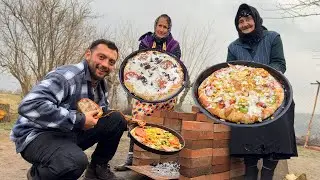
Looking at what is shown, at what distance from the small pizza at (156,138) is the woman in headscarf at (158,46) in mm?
759

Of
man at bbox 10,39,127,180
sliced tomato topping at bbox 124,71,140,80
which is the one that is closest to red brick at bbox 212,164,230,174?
man at bbox 10,39,127,180

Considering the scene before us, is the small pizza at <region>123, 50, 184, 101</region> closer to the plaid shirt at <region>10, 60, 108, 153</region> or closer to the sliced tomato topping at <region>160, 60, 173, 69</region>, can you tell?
the sliced tomato topping at <region>160, 60, 173, 69</region>

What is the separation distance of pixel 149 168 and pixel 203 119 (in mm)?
809

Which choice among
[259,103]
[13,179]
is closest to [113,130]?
[259,103]

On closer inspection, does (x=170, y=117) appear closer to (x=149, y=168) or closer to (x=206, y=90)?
(x=149, y=168)

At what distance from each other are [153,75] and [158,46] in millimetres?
463

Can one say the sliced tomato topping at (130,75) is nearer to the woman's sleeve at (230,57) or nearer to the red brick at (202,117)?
the red brick at (202,117)

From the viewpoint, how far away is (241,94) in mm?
3434

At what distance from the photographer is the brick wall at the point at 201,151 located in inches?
138

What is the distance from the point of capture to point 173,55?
4.39 m

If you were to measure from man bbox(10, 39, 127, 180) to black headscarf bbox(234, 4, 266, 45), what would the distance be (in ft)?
4.52

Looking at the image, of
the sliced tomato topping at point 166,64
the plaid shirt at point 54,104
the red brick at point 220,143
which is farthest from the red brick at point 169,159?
the plaid shirt at point 54,104

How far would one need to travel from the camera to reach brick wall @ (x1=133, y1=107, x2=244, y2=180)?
3498 millimetres

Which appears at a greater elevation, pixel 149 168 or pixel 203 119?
pixel 203 119
